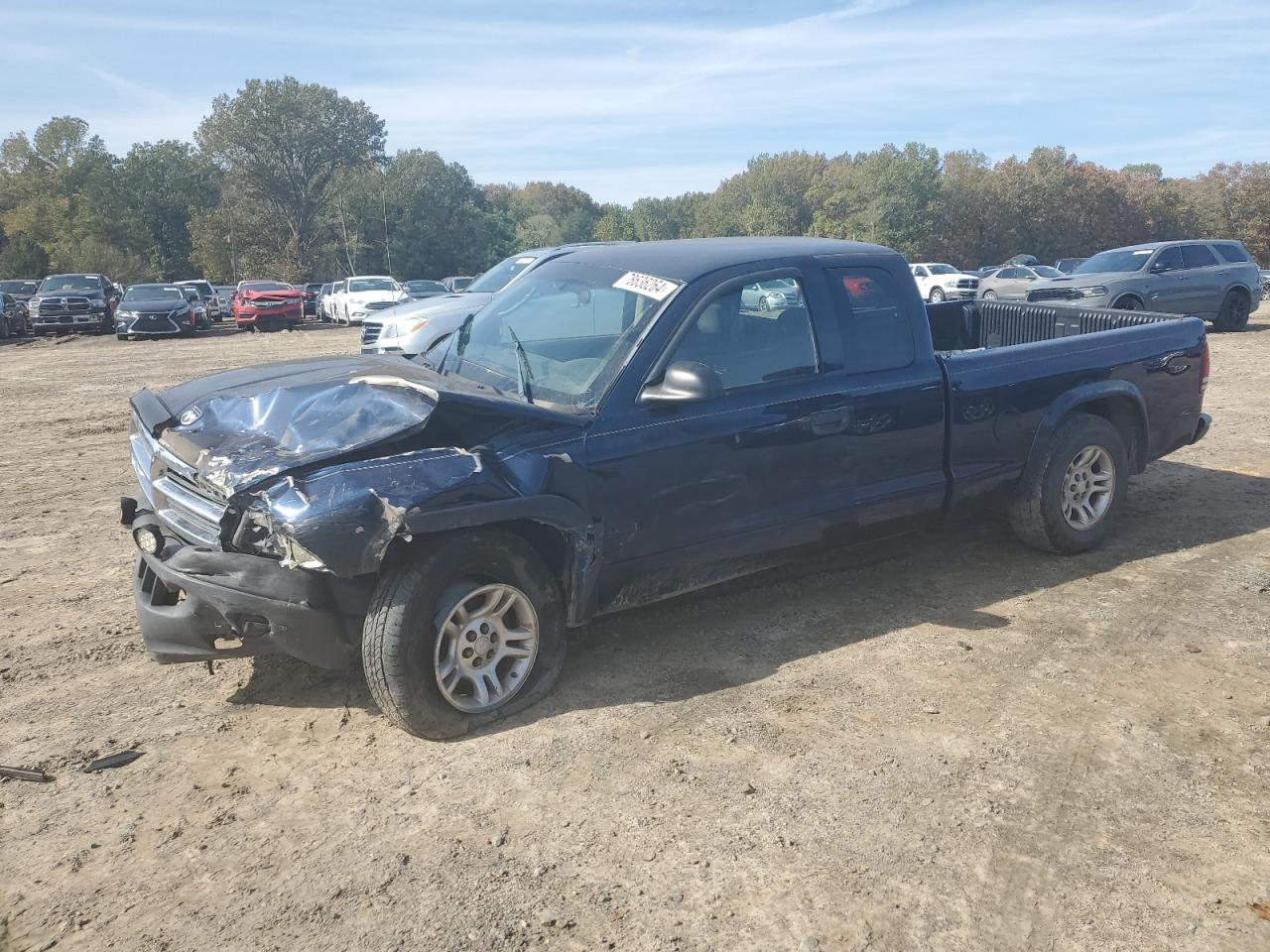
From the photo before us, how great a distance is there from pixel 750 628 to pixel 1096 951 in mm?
2368

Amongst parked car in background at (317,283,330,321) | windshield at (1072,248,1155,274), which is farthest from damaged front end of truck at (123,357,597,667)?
parked car in background at (317,283,330,321)

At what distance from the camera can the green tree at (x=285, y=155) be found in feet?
223

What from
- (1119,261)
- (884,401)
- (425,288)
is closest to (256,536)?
(884,401)

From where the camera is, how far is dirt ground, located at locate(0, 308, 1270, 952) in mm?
2732

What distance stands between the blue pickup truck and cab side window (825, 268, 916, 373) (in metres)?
0.01

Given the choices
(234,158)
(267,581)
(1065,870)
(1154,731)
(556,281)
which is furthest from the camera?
(234,158)

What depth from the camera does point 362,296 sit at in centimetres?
3053

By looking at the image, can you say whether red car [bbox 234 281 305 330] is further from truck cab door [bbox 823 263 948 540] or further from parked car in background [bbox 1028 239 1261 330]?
truck cab door [bbox 823 263 948 540]

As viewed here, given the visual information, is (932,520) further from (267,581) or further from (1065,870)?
(267,581)

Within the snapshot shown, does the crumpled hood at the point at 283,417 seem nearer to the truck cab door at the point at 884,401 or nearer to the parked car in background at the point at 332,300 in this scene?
the truck cab door at the point at 884,401

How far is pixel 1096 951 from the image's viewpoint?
255 centimetres

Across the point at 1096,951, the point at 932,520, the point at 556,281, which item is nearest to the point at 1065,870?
the point at 1096,951

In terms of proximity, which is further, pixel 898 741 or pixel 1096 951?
pixel 898 741

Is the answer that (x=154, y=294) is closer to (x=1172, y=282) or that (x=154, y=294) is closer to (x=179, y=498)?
(x=1172, y=282)
